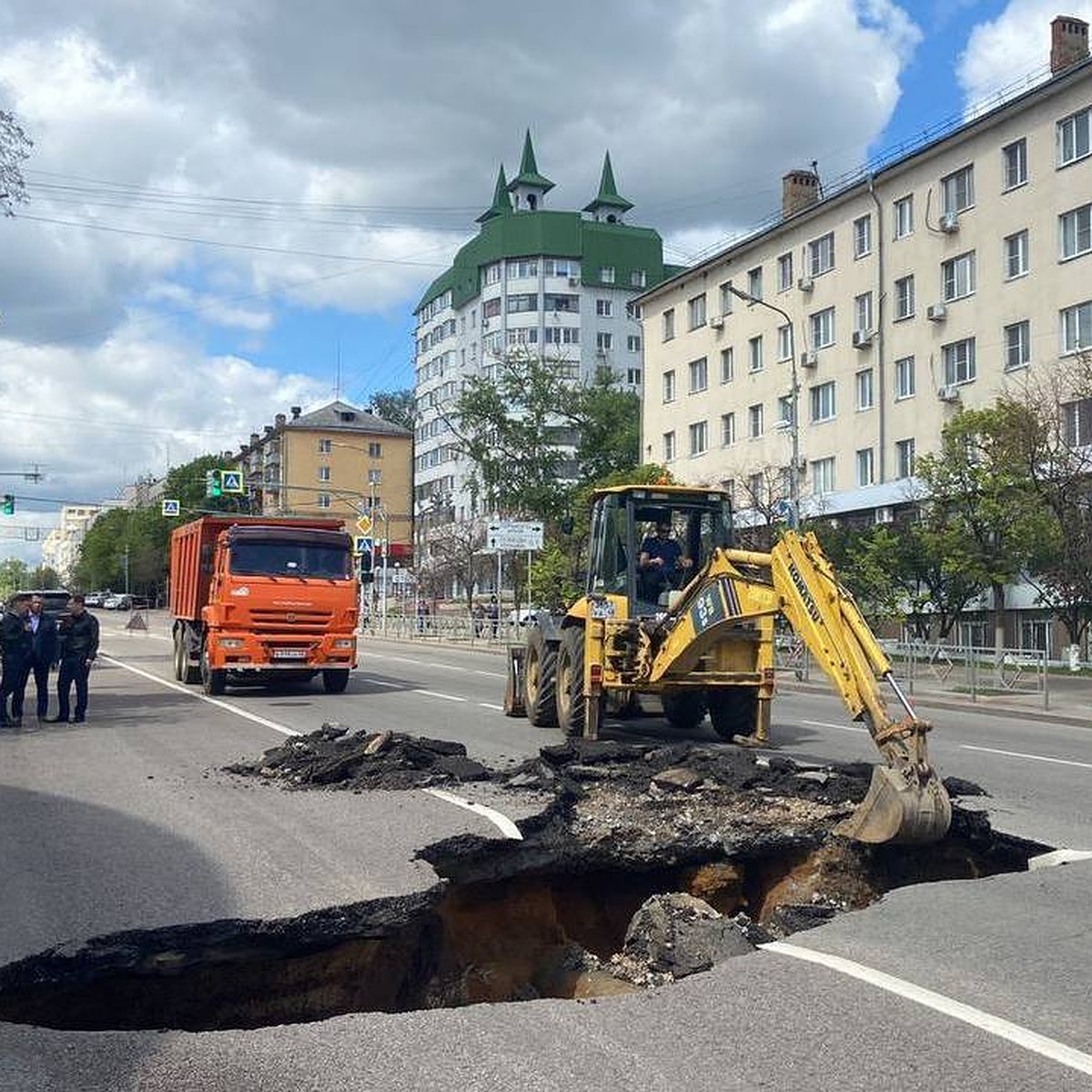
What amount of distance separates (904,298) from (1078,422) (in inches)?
473

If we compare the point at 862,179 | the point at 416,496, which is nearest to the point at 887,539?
the point at 862,179

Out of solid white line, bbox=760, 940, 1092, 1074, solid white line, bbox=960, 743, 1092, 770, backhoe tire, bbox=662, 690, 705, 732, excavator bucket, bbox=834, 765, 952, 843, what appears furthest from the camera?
backhoe tire, bbox=662, 690, 705, 732

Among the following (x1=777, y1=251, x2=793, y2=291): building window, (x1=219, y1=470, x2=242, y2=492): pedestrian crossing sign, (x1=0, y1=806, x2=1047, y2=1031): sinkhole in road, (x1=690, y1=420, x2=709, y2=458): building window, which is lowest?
(x1=0, y1=806, x2=1047, y2=1031): sinkhole in road

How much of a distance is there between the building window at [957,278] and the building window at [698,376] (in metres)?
14.1

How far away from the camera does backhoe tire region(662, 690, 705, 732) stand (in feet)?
45.7

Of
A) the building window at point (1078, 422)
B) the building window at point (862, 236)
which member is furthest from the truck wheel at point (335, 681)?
the building window at point (862, 236)

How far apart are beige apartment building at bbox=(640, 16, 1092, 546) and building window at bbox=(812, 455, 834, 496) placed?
0.09 meters

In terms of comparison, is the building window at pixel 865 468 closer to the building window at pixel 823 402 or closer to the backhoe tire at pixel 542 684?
the building window at pixel 823 402

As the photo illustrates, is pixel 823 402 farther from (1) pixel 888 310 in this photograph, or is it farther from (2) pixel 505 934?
(2) pixel 505 934

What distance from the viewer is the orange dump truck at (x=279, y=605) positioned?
19.0m

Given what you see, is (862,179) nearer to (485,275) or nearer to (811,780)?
(811,780)

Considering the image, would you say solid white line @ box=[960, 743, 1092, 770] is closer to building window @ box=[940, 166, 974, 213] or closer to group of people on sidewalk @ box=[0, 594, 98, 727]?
group of people on sidewalk @ box=[0, 594, 98, 727]

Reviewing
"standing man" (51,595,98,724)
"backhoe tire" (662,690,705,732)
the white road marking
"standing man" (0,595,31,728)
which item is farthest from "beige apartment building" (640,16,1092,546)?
"standing man" (0,595,31,728)

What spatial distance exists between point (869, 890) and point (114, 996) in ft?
13.9
